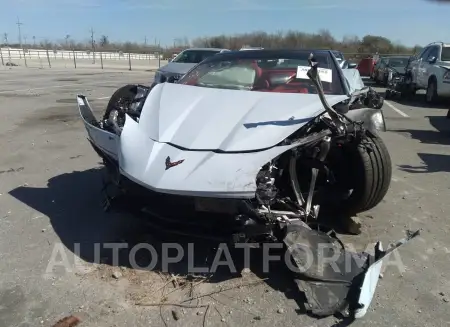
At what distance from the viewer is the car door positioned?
1399cm

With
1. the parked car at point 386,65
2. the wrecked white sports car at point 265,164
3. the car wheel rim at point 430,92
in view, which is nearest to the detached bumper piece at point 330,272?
the wrecked white sports car at point 265,164

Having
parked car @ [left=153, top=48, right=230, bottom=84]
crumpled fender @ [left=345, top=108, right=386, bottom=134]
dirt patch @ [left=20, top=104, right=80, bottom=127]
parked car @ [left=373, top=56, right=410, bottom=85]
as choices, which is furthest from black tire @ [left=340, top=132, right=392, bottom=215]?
parked car @ [left=373, top=56, right=410, bottom=85]

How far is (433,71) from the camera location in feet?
44.8

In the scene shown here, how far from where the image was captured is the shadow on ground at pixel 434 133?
8.27 metres

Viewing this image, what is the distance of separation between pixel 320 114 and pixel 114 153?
167cm

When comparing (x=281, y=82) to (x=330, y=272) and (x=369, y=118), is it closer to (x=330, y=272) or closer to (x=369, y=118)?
(x=369, y=118)

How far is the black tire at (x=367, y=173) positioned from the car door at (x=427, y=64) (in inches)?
451

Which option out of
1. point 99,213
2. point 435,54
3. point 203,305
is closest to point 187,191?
point 203,305

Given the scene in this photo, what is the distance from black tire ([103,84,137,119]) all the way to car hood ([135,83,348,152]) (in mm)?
682

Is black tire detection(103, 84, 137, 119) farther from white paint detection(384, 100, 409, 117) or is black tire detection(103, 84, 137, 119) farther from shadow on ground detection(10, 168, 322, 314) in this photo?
white paint detection(384, 100, 409, 117)

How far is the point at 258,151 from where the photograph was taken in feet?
10.4

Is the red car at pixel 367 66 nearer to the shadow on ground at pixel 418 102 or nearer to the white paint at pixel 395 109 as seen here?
the shadow on ground at pixel 418 102

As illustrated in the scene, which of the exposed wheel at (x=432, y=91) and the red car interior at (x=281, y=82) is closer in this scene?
the red car interior at (x=281, y=82)

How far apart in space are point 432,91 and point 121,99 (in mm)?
11850
